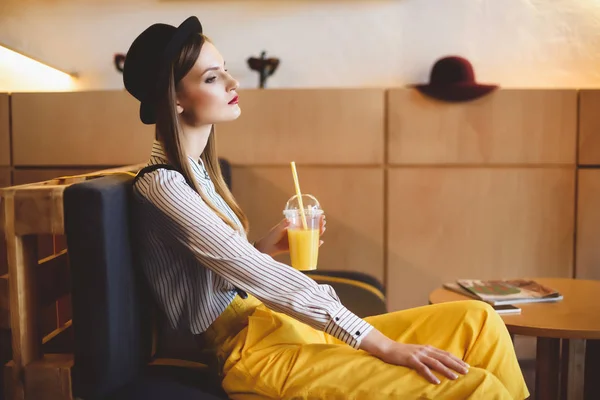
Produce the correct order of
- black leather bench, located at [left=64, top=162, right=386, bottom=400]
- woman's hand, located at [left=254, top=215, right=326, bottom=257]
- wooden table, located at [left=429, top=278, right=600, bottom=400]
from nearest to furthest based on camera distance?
black leather bench, located at [left=64, top=162, right=386, bottom=400], wooden table, located at [left=429, top=278, right=600, bottom=400], woman's hand, located at [left=254, top=215, right=326, bottom=257]

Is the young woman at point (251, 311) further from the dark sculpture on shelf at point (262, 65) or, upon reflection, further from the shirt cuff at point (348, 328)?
the dark sculpture on shelf at point (262, 65)

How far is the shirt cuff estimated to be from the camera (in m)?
1.28

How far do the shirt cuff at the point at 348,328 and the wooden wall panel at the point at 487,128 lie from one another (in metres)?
1.55

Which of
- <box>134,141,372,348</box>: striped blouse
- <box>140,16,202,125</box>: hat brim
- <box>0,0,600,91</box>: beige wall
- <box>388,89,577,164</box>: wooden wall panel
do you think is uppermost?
<box>0,0,600,91</box>: beige wall

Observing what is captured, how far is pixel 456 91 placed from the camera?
2697 mm

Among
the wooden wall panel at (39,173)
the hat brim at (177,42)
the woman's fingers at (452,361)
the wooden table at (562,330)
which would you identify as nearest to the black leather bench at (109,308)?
the hat brim at (177,42)

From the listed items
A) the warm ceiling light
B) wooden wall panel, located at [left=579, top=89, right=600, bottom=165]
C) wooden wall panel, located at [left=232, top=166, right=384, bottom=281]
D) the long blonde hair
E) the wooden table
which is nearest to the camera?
the long blonde hair

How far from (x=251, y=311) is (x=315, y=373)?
0.31 meters

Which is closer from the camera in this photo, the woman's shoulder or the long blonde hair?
the woman's shoulder

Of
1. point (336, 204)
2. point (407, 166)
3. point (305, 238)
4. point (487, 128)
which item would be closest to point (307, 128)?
point (336, 204)

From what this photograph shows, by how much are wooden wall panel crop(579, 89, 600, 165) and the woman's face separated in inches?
70.2

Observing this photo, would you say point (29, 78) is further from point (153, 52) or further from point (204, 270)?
point (204, 270)

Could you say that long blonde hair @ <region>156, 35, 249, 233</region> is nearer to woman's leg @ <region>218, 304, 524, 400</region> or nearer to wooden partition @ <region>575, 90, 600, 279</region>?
woman's leg @ <region>218, 304, 524, 400</region>

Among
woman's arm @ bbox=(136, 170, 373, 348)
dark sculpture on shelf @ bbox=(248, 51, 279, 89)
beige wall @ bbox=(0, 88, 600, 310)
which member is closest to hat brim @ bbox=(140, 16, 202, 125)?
woman's arm @ bbox=(136, 170, 373, 348)
